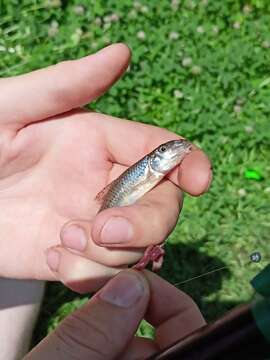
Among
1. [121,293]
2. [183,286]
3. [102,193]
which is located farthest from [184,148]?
[183,286]

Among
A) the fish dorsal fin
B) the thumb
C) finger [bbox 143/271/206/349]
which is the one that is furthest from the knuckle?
the fish dorsal fin

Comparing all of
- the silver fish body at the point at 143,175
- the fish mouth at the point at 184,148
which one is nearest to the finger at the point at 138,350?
the silver fish body at the point at 143,175

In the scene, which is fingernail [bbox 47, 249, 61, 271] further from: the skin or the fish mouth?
the fish mouth

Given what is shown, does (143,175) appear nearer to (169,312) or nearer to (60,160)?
(60,160)

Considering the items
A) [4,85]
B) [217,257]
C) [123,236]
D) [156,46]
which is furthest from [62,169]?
[156,46]

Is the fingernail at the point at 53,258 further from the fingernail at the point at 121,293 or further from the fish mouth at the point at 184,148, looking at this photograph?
the fingernail at the point at 121,293

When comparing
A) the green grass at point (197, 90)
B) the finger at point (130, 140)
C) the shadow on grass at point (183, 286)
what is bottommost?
the shadow on grass at point (183, 286)
